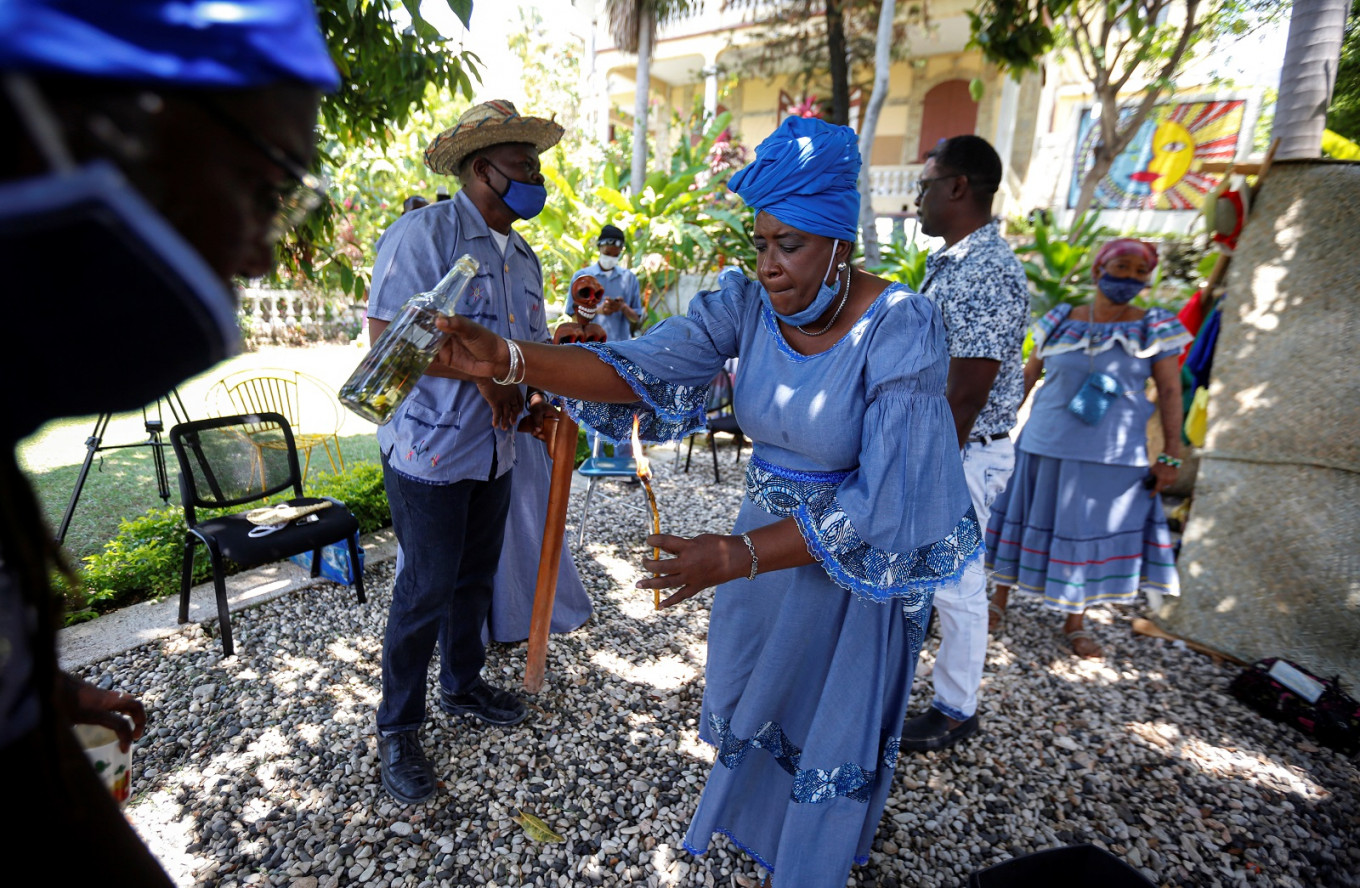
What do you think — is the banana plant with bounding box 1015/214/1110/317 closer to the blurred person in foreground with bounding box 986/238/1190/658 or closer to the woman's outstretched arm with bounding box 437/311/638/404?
the blurred person in foreground with bounding box 986/238/1190/658

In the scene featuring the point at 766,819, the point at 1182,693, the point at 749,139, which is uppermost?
the point at 749,139

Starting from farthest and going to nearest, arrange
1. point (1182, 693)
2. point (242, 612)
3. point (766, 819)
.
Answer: point (242, 612)
point (1182, 693)
point (766, 819)

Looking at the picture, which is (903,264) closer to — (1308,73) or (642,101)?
(1308,73)

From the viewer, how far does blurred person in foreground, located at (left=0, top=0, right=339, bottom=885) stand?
1.57 ft

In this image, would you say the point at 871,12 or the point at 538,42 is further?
the point at 538,42

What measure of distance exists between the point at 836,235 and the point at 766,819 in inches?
66.2

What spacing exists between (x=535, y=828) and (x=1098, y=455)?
333 centimetres

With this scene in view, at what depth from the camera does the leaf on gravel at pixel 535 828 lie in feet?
7.77

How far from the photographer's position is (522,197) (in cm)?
246

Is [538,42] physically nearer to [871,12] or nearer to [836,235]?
[871,12]

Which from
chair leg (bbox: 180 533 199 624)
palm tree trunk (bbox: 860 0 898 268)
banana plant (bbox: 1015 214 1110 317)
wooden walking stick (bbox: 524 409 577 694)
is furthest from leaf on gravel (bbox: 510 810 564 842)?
banana plant (bbox: 1015 214 1110 317)

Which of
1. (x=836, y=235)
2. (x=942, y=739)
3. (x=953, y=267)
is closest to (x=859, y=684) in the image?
(x=836, y=235)

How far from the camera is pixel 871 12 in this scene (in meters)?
10.4

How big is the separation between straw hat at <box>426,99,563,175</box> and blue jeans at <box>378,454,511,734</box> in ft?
3.72
